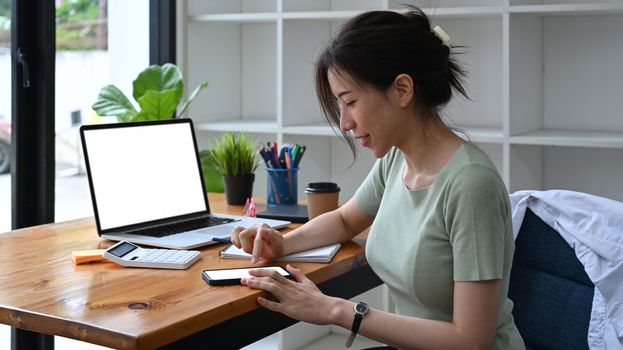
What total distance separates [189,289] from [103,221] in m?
0.55

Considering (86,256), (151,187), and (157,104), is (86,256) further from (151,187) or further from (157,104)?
(157,104)

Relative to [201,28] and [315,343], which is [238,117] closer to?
[201,28]

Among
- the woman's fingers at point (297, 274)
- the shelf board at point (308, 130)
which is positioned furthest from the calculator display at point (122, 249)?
the shelf board at point (308, 130)

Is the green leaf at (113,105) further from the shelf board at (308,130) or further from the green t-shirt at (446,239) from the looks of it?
the green t-shirt at (446,239)

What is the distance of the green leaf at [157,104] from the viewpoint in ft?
9.46

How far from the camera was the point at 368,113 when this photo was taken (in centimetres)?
180

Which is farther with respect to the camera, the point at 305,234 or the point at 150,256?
the point at 305,234

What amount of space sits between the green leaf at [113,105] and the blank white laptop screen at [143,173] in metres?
0.57

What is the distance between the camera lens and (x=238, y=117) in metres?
3.92

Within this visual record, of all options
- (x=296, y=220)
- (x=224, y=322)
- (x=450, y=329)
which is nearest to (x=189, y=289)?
(x=224, y=322)

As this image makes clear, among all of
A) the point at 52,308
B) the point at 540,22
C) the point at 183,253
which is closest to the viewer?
the point at 52,308

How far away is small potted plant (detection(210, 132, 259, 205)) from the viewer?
2.72 meters

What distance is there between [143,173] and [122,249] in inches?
15.6

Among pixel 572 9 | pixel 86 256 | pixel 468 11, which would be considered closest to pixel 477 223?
pixel 86 256
